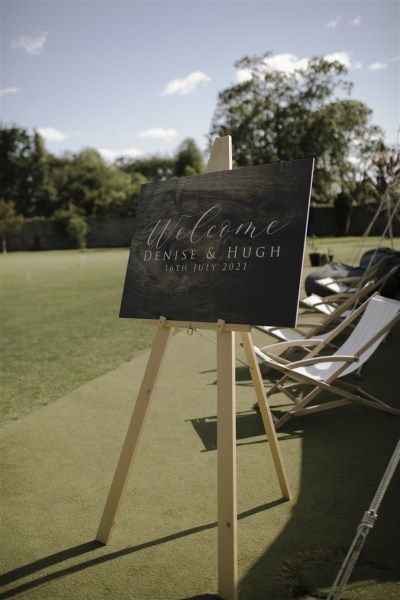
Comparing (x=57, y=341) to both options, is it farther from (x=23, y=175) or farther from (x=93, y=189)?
(x=23, y=175)

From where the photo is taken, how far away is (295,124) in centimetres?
4122

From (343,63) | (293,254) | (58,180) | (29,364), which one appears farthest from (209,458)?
(58,180)

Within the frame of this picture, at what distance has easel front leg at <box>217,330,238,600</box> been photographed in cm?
226

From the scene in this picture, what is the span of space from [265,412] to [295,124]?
41.6 meters

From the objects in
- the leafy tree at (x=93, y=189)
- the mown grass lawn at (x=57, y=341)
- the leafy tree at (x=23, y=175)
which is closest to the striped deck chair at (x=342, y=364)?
the mown grass lawn at (x=57, y=341)

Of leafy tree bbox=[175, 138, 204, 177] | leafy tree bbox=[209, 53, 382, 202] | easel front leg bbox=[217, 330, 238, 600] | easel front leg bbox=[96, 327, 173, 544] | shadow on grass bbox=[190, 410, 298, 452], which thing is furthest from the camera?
leafy tree bbox=[175, 138, 204, 177]

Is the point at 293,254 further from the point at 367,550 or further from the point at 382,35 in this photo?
the point at 382,35

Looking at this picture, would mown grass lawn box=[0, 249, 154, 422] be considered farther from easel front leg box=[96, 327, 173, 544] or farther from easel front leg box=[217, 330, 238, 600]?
easel front leg box=[217, 330, 238, 600]

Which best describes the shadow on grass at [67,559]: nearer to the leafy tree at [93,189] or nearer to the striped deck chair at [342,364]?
the striped deck chair at [342,364]

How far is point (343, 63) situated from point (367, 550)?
43507 millimetres

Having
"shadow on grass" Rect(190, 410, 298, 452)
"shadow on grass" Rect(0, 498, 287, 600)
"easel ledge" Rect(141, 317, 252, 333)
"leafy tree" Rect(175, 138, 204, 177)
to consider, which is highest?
"leafy tree" Rect(175, 138, 204, 177)

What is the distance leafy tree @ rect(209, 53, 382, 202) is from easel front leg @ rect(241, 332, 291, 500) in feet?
127

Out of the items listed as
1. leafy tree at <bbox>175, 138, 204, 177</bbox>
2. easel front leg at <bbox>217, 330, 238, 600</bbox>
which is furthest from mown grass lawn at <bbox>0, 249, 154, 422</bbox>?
leafy tree at <bbox>175, 138, 204, 177</bbox>

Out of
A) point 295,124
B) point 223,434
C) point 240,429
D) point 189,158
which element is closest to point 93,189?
point 189,158
